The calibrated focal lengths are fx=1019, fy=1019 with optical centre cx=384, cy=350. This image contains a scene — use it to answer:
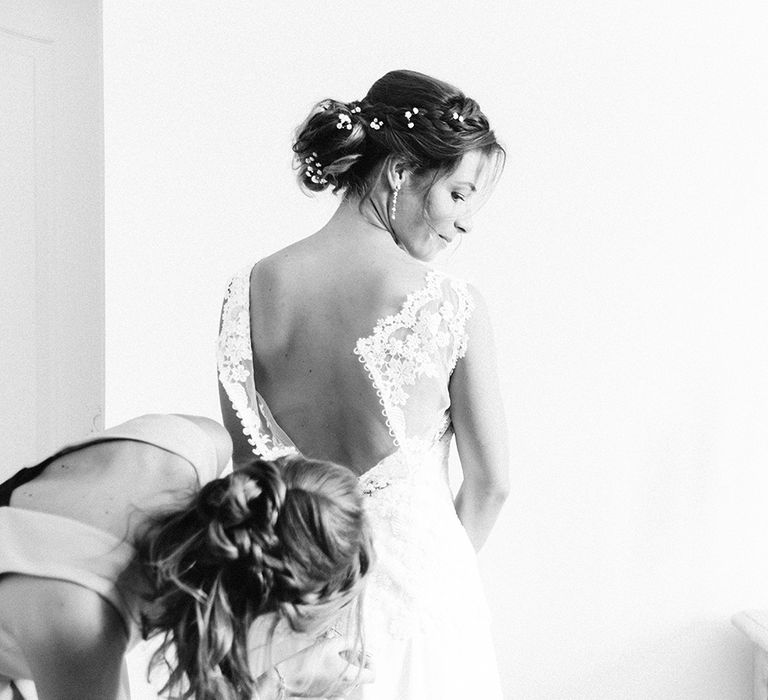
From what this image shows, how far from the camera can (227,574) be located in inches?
39.4

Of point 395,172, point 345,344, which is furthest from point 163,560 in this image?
point 395,172

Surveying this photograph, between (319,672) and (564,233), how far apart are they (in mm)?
1604

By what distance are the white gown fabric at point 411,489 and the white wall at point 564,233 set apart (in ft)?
3.01

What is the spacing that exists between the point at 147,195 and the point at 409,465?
50.9 inches

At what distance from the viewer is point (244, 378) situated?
1.68 metres

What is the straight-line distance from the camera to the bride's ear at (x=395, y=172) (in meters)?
1.72

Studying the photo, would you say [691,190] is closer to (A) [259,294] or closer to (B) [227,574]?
(A) [259,294]

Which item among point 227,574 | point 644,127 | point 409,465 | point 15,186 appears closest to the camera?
point 227,574

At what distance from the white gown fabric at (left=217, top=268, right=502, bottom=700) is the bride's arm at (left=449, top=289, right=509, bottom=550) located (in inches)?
1.0

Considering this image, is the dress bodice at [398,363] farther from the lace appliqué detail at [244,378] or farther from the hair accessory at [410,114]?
the hair accessory at [410,114]

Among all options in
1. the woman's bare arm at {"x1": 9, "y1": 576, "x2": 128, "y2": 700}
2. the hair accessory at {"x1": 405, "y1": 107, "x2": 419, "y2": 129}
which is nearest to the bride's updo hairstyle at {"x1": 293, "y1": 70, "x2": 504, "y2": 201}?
the hair accessory at {"x1": 405, "y1": 107, "x2": 419, "y2": 129}

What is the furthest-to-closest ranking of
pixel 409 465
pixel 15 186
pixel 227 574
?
pixel 15 186 < pixel 409 465 < pixel 227 574

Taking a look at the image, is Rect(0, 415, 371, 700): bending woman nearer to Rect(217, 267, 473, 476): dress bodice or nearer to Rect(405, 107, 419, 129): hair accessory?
Rect(217, 267, 473, 476): dress bodice

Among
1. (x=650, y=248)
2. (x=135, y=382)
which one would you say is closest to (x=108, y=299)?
(x=135, y=382)
